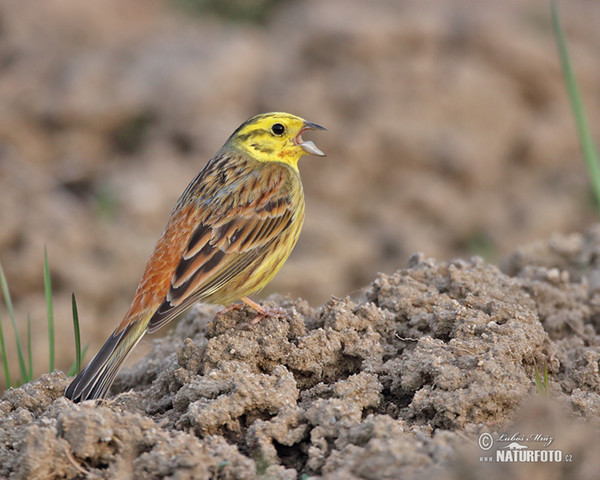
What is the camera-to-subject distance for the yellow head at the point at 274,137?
4.77 metres

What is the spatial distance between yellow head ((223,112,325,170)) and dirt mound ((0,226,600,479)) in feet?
A: 2.85

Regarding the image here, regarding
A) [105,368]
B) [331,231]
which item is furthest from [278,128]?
[331,231]

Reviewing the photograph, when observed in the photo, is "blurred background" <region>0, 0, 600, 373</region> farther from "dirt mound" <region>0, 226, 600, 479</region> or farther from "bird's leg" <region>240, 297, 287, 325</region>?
"dirt mound" <region>0, 226, 600, 479</region>

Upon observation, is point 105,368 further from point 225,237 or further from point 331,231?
point 331,231

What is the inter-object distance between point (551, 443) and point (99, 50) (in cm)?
978

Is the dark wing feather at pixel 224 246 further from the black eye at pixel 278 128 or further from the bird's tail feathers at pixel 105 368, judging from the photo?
the black eye at pixel 278 128

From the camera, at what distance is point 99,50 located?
11.2m

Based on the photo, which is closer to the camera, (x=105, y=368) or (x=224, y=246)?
(x=105, y=368)

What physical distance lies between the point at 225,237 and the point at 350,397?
4.00 ft

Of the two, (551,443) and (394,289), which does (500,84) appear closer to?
(394,289)

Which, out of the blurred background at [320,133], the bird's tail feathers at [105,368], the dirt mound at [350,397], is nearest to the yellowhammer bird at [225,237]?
the bird's tail feathers at [105,368]

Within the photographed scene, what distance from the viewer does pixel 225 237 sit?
4.29m

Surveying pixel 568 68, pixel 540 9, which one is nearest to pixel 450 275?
pixel 568 68

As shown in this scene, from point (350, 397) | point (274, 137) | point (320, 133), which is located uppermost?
point (320, 133)
